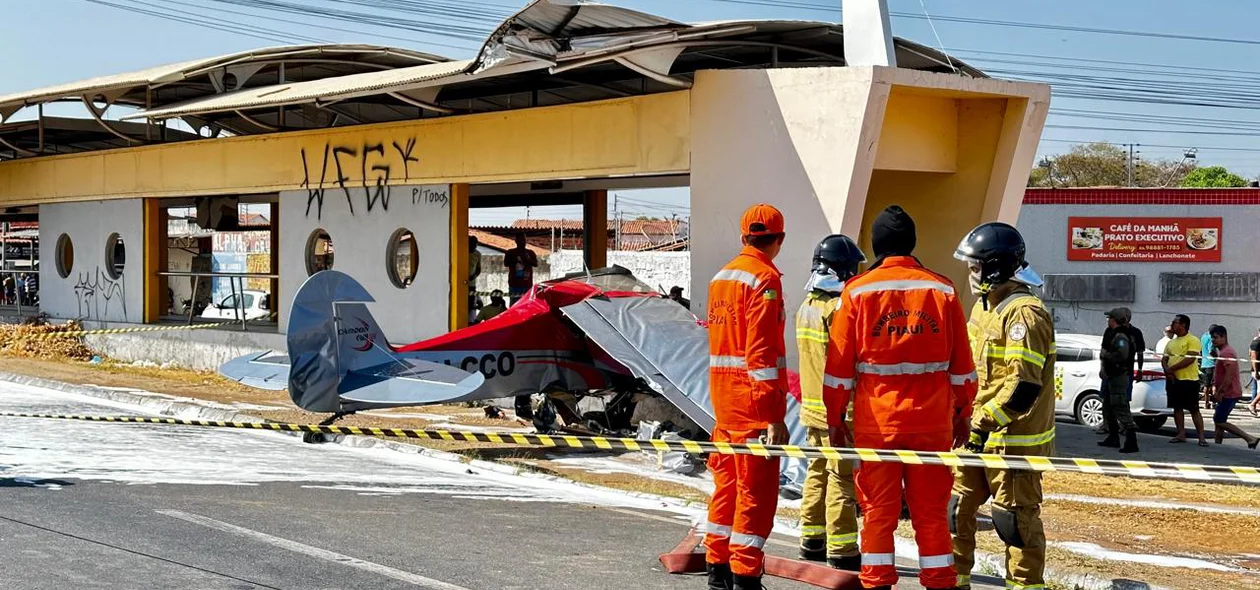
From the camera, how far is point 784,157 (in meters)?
14.0

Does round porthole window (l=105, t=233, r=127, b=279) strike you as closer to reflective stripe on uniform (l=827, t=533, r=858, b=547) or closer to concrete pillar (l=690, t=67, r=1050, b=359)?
concrete pillar (l=690, t=67, r=1050, b=359)

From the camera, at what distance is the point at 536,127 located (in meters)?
17.0

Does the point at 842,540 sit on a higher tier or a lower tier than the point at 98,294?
lower

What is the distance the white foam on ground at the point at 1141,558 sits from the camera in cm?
805

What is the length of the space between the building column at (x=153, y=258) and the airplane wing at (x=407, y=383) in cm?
1362

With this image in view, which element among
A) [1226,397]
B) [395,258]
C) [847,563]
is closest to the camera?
[847,563]

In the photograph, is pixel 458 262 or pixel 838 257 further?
pixel 458 262

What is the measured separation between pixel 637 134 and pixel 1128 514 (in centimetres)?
759

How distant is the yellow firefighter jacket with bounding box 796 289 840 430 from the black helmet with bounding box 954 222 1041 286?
1247 millimetres

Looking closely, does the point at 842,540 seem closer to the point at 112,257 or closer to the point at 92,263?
the point at 112,257

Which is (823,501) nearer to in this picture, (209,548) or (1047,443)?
(1047,443)

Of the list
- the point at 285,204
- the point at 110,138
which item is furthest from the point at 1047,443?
the point at 110,138

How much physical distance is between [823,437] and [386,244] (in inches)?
494

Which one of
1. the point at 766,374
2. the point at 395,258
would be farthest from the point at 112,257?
the point at 766,374
